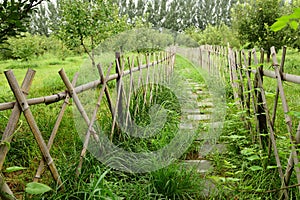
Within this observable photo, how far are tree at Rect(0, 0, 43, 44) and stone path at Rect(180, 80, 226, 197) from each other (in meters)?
2.12

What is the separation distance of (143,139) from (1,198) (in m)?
1.76

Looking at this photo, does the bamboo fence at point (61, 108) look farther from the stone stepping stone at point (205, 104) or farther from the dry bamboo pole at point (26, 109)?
the stone stepping stone at point (205, 104)

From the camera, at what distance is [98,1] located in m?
7.30

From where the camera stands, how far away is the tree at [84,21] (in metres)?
7.03

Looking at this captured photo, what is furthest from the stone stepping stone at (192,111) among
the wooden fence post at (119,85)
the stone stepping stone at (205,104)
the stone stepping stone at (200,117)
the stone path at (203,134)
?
the wooden fence post at (119,85)

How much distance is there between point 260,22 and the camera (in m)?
12.3

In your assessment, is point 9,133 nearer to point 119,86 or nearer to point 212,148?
point 119,86

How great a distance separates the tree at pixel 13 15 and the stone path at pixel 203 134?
2122 mm

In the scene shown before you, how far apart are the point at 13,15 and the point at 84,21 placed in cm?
484

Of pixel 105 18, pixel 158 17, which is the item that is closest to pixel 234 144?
pixel 105 18

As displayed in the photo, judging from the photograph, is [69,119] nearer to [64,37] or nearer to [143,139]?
[143,139]

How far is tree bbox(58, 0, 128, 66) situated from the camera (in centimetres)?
703

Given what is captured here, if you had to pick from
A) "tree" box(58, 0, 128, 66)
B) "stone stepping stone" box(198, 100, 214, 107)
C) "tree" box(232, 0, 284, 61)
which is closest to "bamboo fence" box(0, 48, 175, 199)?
"stone stepping stone" box(198, 100, 214, 107)

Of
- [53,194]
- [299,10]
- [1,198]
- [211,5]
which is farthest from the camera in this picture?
[211,5]
